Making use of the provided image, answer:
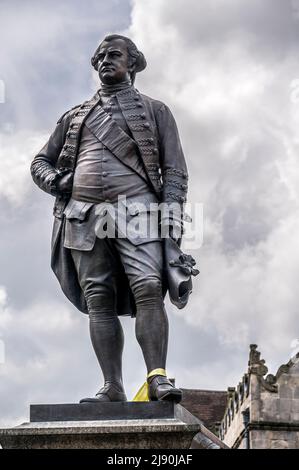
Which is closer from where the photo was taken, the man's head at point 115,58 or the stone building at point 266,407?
the man's head at point 115,58

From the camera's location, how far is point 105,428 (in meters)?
7.82

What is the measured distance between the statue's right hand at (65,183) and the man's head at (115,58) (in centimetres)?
107

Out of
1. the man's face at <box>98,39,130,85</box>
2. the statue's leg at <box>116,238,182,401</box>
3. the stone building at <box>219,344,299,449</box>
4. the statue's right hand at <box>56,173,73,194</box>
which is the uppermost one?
the stone building at <box>219,344,299,449</box>

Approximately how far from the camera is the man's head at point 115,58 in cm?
952

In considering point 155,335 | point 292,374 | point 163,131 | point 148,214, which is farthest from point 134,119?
point 292,374

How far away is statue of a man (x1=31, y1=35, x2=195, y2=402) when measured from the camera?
859 cm

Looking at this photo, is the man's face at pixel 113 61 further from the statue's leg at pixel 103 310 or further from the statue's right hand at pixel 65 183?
the statue's leg at pixel 103 310

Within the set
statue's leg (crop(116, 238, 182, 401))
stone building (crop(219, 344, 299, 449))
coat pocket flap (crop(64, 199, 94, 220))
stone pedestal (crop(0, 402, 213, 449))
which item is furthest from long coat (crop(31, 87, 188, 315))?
stone building (crop(219, 344, 299, 449))

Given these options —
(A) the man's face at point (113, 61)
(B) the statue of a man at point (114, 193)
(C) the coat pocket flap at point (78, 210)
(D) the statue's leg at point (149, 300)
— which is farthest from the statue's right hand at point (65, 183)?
(A) the man's face at point (113, 61)

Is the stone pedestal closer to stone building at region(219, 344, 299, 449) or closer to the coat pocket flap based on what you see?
the coat pocket flap

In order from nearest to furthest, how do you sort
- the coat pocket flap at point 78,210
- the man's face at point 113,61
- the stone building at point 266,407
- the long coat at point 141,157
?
1. the coat pocket flap at point 78,210
2. the long coat at point 141,157
3. the man's face at point 113,61
4. the stone building at point 266,407
